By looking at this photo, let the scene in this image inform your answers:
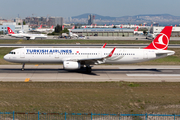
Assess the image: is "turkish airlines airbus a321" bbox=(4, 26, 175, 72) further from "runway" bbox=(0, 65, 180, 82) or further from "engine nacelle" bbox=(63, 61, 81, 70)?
"runway" bbox=(0, 65, 180, 82)

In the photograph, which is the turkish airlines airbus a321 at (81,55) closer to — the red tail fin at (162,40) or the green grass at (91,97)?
the red tail fin at (162,40)

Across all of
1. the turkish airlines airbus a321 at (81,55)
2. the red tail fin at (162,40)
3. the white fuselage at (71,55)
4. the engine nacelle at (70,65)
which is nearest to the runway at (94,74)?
the engine nacelle at (70,65)

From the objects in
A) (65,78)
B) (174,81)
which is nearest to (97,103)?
(65,78)

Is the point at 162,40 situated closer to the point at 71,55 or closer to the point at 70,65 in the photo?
the point at 71,55

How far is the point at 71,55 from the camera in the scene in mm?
36500

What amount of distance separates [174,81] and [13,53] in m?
25.6

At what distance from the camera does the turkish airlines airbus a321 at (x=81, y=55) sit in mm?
35938

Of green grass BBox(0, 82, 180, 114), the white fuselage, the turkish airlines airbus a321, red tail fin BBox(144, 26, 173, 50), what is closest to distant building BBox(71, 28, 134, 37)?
red tail fin BBox(144, 26, 173, 50)

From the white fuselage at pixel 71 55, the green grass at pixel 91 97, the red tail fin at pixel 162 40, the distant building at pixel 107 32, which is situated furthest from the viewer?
the distant building at pixel 107 32

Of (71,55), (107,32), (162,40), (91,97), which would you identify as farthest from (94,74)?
(107,32)

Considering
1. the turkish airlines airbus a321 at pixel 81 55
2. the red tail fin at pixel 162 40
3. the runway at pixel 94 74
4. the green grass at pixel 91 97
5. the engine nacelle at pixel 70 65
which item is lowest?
the runway at pixel 94 74

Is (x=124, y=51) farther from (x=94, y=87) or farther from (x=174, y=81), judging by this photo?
(x=94, y=87)

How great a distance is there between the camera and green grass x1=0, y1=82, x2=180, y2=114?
20109 mm

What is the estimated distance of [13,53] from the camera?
1423 inches
